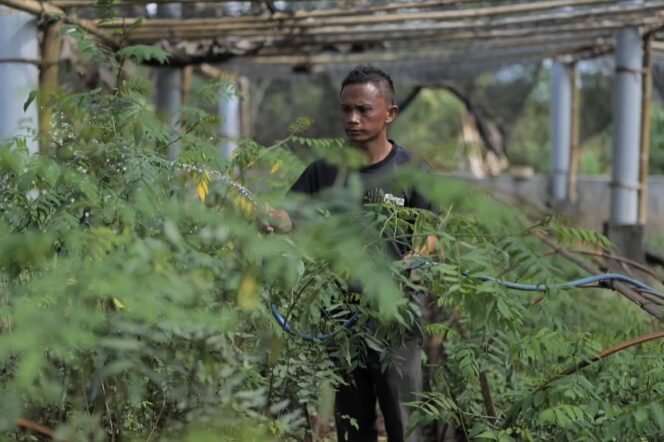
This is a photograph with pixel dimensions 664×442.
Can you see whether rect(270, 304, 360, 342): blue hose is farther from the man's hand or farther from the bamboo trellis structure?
the bamboo trellis structure

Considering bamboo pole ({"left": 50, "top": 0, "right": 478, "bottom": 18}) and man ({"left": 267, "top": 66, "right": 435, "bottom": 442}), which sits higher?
bamboo pole ({"left": 50, "top": 0, "right": 478, "bottom": 18})

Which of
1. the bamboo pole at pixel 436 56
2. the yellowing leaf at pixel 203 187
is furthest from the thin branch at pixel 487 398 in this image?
the bamboo pole at pixel 436 56

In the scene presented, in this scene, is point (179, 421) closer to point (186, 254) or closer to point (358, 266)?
point (186, 254)

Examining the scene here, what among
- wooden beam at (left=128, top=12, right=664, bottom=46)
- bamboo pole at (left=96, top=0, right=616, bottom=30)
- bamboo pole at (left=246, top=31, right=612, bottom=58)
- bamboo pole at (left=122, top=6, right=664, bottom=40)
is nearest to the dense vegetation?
bamboo pole at (left=96, top=0, right=616, bottom=30)

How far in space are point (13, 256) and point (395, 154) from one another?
191 centimetres

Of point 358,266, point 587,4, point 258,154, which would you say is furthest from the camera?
point 587,4

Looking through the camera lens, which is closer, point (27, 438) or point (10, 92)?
point (27, 438)

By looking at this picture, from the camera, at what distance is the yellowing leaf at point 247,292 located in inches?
96.8

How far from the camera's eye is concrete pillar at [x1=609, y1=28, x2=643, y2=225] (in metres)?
9.41

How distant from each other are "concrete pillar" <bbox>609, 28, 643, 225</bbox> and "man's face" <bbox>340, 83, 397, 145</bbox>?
19.3 ft

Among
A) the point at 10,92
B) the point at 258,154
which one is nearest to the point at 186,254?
the point at 258,154

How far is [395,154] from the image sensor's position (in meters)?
4.08

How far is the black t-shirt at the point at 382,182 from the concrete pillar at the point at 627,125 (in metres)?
5.82

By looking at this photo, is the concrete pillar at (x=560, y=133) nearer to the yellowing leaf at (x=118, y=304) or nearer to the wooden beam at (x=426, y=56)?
the wooden beam at (x=426, y=56)
